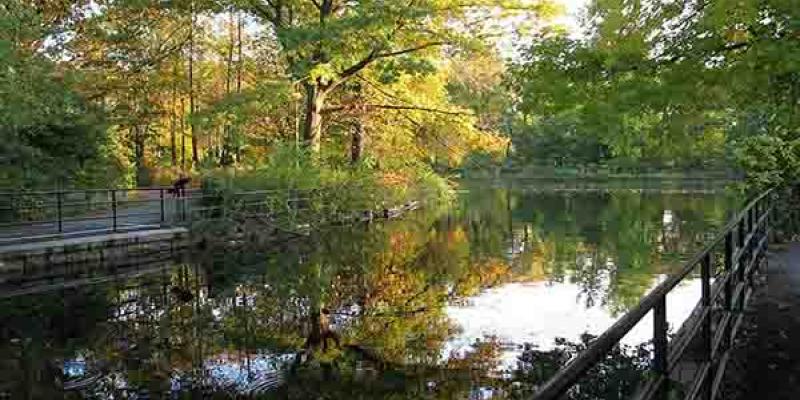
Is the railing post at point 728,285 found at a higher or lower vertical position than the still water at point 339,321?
higher

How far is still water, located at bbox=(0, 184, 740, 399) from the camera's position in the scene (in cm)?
708

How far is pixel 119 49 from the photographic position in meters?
29.0

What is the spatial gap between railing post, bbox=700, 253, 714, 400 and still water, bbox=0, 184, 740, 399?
2000 mm

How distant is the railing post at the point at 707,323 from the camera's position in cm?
446

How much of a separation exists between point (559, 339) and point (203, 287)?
22.5 ft

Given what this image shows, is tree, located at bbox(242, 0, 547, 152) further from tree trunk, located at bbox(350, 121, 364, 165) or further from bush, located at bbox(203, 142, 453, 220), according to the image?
tree trunk, located at bbox(350, 121, 364, 165)

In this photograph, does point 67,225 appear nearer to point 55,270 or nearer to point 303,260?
point 55,270

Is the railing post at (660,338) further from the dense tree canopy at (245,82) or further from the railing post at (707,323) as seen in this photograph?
the dense tree canopy at (245,82)

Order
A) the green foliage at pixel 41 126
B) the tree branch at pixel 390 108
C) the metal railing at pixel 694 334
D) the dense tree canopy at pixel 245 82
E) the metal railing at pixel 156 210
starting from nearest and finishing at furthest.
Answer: the metal railing at pixel 694 334, the green foliage at pixel 41 126, the metal railing at pixel 156 210, the dense tree canopy at pixel 245 82, the tree branch at pixel 390 108

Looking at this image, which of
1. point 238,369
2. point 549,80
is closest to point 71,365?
point 238,369

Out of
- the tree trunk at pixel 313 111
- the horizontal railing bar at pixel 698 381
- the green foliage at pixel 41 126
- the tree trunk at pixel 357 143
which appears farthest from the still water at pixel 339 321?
the tree trunk at pixel 357 143

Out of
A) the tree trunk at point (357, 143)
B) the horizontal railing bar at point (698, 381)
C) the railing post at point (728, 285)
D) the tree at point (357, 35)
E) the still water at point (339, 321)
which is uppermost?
the tree at point (357, 35)

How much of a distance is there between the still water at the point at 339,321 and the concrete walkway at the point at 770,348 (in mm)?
1118

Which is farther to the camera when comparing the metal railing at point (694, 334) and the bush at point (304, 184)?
the bush at point (304, 184)
